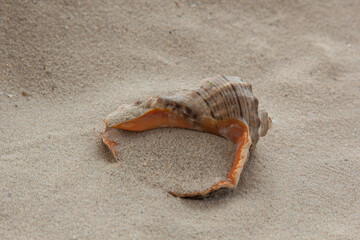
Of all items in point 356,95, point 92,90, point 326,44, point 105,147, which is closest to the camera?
point 105,147

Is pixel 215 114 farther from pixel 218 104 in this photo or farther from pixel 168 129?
pixel 168 129

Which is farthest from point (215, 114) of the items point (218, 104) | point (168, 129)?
point (168, 129)

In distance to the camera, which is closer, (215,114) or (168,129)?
(215,114)

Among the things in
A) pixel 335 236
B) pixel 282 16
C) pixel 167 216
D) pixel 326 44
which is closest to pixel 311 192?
pixel 335 236

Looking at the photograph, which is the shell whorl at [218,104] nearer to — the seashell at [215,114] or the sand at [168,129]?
the seashell at [215,114]

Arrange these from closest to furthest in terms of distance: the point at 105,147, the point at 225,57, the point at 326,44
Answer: the point at 105,147
the point at 225,57
the point at 326,44

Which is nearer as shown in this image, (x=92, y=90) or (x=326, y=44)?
(x=92, y=90)

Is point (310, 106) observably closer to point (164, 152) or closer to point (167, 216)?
point (164, 152)
